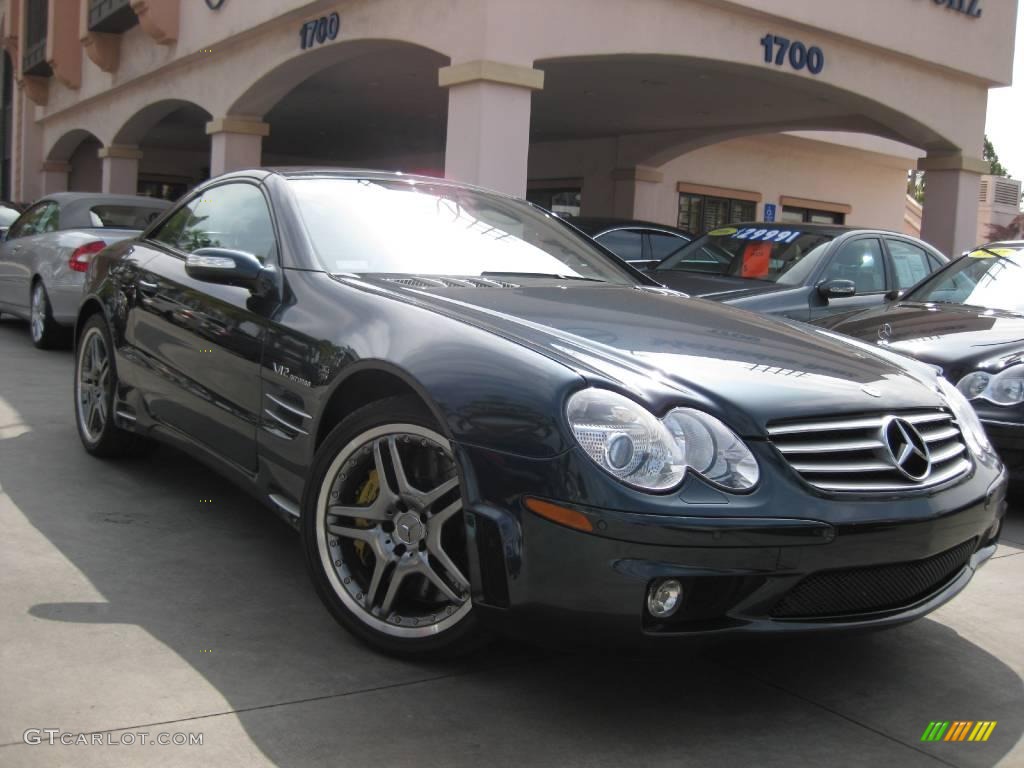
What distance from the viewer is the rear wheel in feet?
16.8

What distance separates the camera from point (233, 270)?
3.77m

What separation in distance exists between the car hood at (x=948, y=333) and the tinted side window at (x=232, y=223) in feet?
10.2

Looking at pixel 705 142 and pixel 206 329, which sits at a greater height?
pixel 705 142

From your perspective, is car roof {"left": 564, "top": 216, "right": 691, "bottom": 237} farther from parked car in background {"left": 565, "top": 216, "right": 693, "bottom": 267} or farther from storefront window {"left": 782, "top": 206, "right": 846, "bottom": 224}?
storefront window {"left": 782, "top": 206, "right": 846, "bottom": 224}

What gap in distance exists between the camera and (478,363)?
2961 millimetres

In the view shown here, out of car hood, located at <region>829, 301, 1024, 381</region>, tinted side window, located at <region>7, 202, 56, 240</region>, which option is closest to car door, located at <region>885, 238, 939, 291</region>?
car hood, located at <region>829, 301, 1024, 381</region>

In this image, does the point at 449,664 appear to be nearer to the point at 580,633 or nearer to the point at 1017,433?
the point at 580,633

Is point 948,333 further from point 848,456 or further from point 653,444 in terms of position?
point 653,444

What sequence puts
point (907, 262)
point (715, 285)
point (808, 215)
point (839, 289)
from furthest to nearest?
point (808, 215) < point (907, 262) < point (715, 285) < point (839, 289)

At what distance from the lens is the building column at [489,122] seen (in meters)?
10.7

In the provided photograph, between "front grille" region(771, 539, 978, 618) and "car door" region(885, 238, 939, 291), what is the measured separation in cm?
603

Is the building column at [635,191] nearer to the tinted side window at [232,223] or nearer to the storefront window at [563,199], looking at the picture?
the storefront window at [563,199]

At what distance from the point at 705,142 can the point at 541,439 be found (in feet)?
57.1

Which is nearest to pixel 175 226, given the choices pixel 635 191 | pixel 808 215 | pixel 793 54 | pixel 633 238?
pixel 633 238
